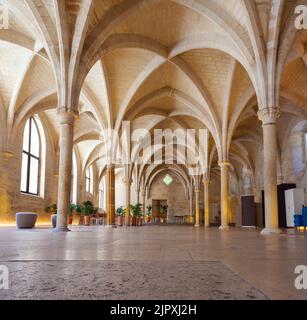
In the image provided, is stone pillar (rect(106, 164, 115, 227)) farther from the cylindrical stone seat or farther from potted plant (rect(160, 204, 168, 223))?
potted plant (rect(160, 204, 168, 223))

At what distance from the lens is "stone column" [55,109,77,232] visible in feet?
34.1

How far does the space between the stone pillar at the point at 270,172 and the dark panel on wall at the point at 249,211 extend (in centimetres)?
1753

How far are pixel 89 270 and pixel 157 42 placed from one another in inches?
526

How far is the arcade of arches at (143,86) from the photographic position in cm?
1059

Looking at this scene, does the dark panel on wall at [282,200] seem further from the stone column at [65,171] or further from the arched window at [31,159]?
the arched window at [31,159]

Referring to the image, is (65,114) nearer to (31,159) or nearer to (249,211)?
(31,159)

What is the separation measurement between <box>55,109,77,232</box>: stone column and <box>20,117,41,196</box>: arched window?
10.0 metres

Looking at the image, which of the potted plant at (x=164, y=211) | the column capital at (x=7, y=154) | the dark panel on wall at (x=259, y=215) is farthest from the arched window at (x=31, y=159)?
the potted plant at (x=164, y=211)

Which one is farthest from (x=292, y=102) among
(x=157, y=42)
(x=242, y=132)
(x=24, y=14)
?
(x=24, y=14)

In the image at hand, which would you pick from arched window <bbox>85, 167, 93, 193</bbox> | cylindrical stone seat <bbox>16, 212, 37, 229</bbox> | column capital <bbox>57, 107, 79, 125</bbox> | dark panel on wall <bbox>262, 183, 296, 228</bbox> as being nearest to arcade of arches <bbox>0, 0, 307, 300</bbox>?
column capital <bbox>57, 107, 79, 125</bbox>

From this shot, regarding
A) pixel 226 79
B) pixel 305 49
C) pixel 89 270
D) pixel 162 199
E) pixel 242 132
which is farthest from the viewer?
pixel 162 199

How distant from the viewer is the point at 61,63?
10.6 m

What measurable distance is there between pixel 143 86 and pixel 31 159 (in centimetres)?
919
